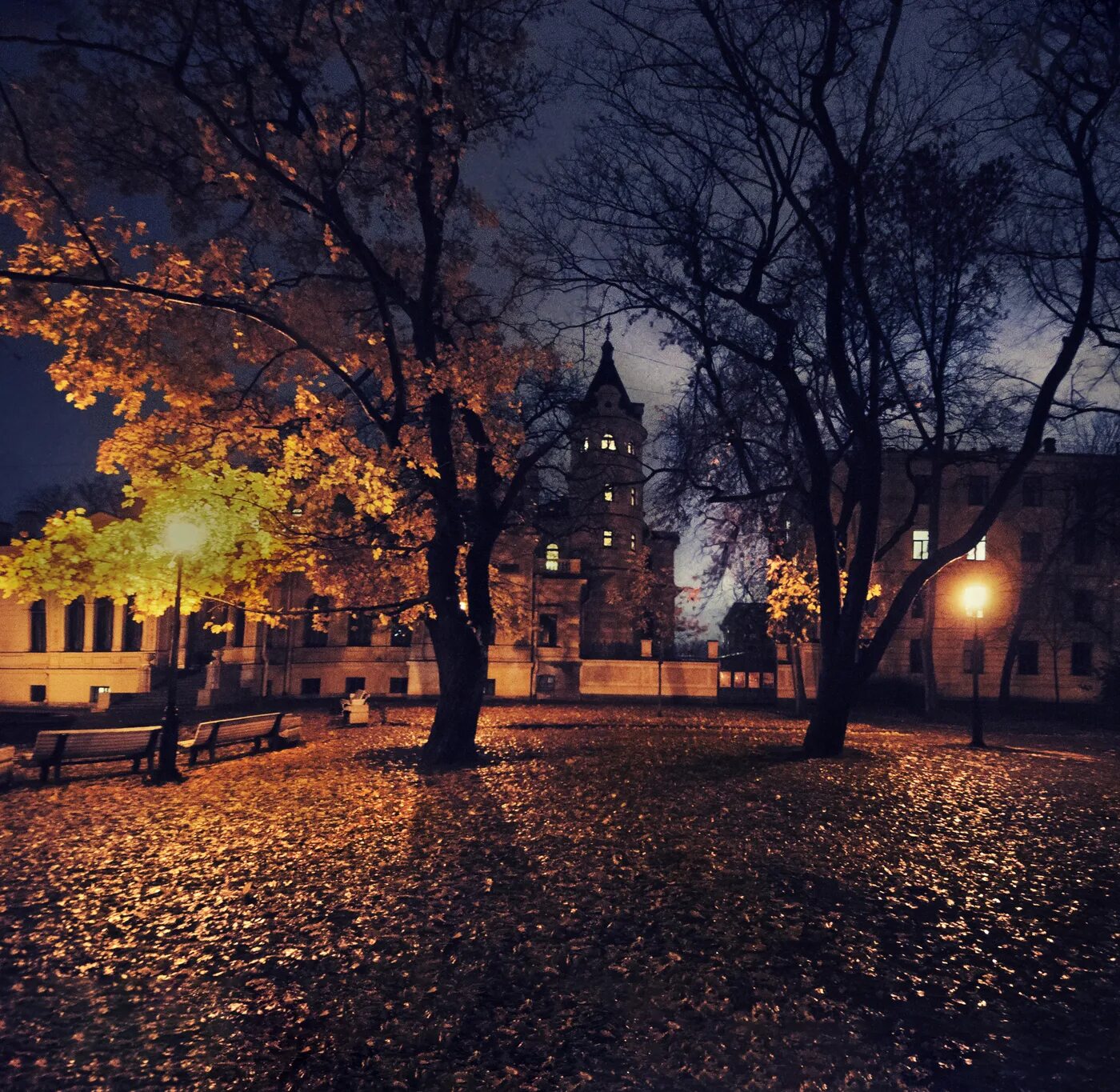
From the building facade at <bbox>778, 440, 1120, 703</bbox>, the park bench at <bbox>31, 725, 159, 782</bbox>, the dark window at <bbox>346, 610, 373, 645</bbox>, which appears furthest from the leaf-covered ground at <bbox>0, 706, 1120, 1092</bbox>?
the building facade at <bbox>778, 440, 1120, 703</bbox>

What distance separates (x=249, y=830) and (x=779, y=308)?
14208 mm

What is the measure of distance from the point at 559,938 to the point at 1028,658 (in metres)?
47.9

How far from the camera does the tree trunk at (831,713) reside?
1758 centimetres

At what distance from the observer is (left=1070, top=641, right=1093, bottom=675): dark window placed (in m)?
45.5

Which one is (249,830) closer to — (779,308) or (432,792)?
(432,792)

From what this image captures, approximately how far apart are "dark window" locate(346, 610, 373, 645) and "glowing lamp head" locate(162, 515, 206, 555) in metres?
23.6

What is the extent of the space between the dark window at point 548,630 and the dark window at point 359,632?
26.4ft

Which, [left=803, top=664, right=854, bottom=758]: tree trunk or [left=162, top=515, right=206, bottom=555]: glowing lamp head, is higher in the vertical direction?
[left=162, top=515, right=206, bottom=555]: glowing lamp head

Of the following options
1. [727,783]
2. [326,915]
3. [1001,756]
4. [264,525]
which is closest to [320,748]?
[264,525]

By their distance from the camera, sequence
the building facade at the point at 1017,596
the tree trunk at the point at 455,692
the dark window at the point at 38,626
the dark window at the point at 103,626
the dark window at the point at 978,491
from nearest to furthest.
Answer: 1. the tree trunk at the point at 455,692
2. the dark window at the point at 38,626
3. the dark window at the point at 103,626
4. the building facade at the point at 1017,596
5. the dark window at the point at 978,491

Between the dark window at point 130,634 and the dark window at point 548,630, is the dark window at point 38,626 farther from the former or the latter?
the dark window at point 548,630

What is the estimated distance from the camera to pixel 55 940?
6555 mm

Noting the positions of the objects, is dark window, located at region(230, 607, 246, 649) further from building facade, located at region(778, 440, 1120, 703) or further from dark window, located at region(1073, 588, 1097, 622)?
dark window, located at region(1073, 588, 1097, 622)

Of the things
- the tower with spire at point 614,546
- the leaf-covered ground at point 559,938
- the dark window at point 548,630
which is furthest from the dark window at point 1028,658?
the leaf-covered ground at point 559,938
